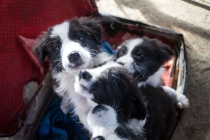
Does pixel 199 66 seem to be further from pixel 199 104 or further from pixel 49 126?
pixel 49 126

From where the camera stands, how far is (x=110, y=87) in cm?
165

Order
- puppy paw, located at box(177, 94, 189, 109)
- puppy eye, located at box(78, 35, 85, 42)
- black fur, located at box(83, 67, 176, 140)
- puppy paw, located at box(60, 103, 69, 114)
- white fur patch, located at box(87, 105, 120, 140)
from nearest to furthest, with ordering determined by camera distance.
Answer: white fur patch, located at box(87, 105, 120, 140) → black fur, located at box(83, 67, 176, 140) → puppy eye, located at box(78, 35, 85, 42) → puppy paw, located at box(177, 94, 189, 109) → puppy paw, located at box(60, 103, 69, 114)

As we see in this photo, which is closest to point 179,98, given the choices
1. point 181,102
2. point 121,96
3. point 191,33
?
point 181,102

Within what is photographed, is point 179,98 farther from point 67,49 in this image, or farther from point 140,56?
point 67,49

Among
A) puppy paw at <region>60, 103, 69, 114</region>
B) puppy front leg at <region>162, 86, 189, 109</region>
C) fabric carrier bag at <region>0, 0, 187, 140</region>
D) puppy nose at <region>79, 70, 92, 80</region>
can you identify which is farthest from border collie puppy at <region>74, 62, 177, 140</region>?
puppy paw at <region>60, 103, 69, 114</region>

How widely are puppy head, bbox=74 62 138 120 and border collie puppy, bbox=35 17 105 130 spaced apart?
25 centimetres

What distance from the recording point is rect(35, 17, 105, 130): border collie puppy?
191 cm

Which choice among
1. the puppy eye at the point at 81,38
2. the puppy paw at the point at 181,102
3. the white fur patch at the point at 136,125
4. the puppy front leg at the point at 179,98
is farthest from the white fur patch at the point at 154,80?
the puppy eye at the point at 81,38

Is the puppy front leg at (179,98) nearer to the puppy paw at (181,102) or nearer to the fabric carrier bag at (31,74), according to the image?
the puppy paw at (181,102)

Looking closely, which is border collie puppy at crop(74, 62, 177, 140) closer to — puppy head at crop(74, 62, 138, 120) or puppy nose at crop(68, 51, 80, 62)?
puppy head at crop(74, 62, 138, 120)

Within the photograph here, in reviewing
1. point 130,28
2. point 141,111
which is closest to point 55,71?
point 141,111

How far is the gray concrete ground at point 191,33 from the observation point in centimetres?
263

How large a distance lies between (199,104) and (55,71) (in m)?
1.49

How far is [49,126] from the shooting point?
253 cm
